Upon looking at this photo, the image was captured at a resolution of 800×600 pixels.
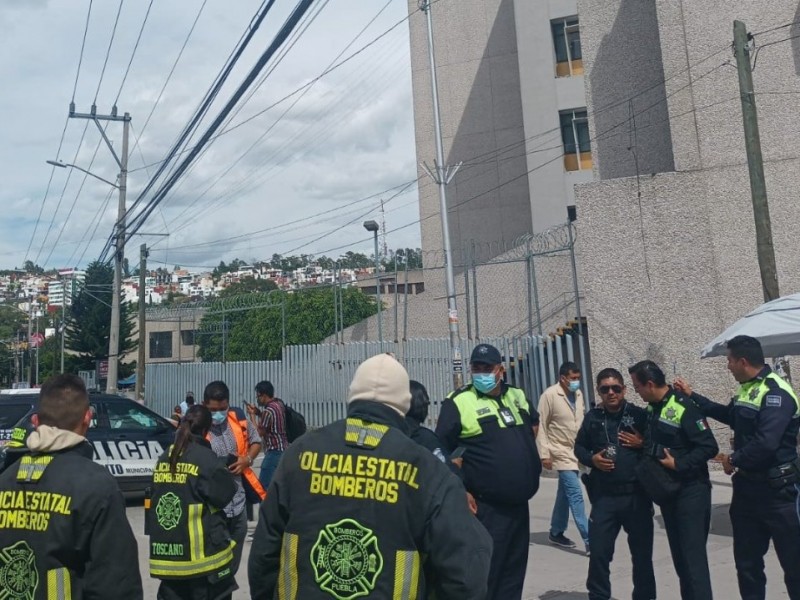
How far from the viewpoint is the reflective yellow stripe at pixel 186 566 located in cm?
457

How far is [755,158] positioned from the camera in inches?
425

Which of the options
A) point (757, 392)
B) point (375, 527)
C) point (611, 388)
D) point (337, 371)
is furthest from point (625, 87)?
point (375, 527)

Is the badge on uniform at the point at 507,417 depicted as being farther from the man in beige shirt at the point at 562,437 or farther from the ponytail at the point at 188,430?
the man in beige shirt at the point at 562,437

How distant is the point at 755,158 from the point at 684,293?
2.77m

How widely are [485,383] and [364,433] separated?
108 inches

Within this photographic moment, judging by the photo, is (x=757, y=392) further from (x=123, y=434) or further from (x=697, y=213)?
(x=123, y=434)

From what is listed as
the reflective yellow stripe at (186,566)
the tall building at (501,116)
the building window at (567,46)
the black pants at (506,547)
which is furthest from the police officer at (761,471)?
the building window at (567,46)

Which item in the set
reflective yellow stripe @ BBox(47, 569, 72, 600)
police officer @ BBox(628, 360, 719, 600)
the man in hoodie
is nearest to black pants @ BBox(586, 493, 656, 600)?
police officer @ BBox(628, 360, 719, 600)

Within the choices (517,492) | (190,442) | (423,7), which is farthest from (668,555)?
(423,7)

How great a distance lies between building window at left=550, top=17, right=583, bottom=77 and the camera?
2472 centimetres

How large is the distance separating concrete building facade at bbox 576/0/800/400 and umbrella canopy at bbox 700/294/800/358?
4.25 m

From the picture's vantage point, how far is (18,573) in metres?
2.85

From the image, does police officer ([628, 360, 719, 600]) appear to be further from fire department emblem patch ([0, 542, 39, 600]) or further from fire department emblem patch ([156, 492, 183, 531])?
fire department emblem patch ([0, 542, 39, 600])

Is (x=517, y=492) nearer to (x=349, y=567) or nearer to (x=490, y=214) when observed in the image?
(x=349, y=567)
